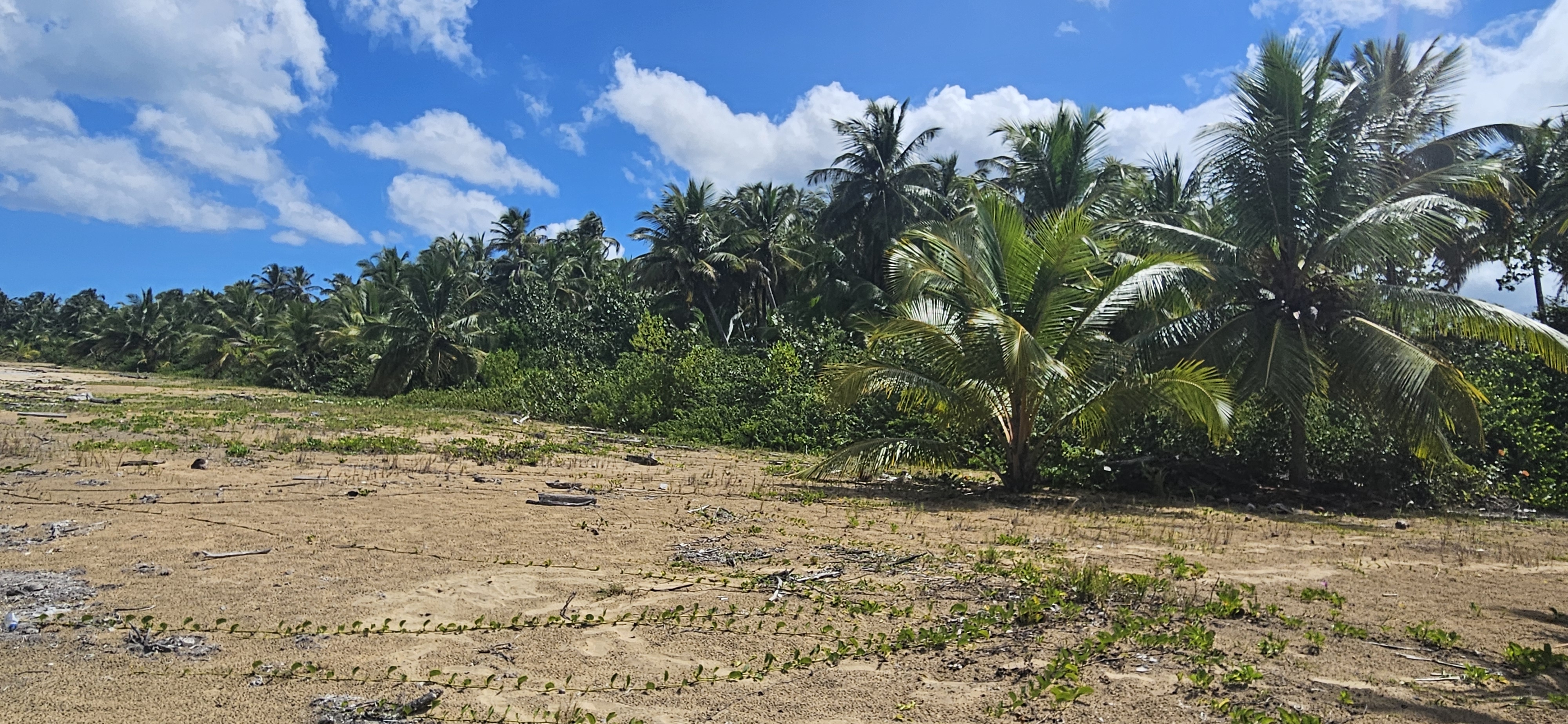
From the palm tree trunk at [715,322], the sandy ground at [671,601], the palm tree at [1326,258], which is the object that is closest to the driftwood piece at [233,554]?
the sandy ground at [671,601]

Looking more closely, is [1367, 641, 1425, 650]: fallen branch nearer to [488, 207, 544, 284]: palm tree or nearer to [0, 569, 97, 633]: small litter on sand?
[0, 569, 97, 633]: small litter on sand

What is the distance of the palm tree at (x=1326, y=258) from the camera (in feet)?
35.5

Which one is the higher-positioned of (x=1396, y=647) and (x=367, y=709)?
(x=1396, y=647)

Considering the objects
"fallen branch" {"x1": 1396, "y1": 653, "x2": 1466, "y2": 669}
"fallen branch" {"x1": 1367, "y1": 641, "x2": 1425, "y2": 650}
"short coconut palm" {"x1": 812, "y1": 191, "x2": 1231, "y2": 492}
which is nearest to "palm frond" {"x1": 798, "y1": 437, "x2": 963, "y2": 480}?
"short coconut palm" {"x1": 812, "y1": 191, "x2": 1231, "y2": 492}

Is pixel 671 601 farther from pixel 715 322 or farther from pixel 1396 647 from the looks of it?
pixel 715 322

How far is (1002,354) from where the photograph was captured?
995 cm

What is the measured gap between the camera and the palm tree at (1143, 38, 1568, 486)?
35.5 ft

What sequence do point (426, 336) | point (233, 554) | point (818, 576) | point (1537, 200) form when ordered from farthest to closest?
point (426, 336) → point (1537, 200) → point (233, 554) → point (818, 576)

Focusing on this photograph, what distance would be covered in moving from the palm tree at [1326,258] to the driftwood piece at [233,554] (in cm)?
1055

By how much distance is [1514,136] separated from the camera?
2023 cm

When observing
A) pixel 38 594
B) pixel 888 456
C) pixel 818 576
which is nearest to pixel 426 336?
pixel 888 456

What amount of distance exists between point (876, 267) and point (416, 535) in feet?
79.6

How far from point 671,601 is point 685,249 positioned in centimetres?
2898

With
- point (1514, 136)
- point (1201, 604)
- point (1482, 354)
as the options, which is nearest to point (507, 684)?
point (1201, 604)
